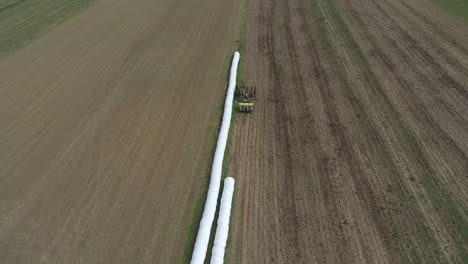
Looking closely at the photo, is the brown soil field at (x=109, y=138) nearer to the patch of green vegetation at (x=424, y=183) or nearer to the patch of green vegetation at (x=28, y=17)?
the patch of green vegetation at (x=28, y=17)

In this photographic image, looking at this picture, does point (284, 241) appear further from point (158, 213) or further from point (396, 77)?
point (396, 77)

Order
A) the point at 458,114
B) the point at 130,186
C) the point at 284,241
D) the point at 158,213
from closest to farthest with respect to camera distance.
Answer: the point at 284,241 < the point at 158,213 < the point at 130,186 < the point at 458,114

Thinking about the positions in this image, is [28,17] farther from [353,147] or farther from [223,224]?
[353,147]

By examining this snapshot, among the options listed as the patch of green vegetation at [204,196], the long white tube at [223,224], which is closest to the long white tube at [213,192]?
the long white tube at [223,224]

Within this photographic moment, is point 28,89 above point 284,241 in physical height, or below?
above

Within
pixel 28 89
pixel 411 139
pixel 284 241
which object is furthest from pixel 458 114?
pixel 28 89

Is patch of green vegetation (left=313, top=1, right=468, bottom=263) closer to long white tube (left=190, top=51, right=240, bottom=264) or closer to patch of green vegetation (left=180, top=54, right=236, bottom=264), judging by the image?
long white tube (left=190, top=51, right=240, bottom=264)
